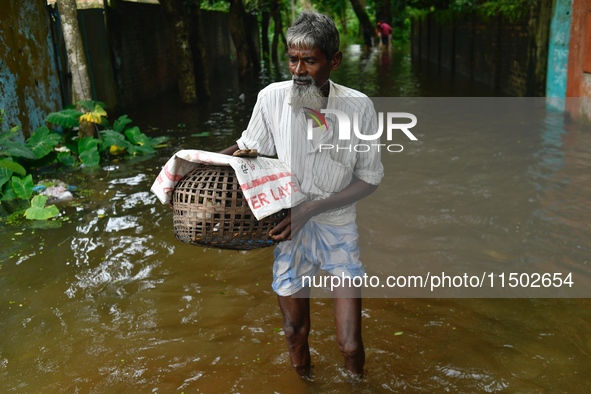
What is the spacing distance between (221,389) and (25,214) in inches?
140

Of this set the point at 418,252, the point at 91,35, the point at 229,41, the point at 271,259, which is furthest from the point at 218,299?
the point at 229,41

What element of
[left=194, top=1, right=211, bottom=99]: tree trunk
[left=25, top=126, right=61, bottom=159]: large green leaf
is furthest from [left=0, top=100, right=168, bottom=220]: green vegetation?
[left=194, top=1, right=211, bottom=99]: tree trunk

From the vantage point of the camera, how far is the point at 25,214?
5941 mm

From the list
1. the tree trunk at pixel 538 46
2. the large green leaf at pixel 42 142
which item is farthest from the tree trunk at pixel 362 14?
the large green leaf at pixel 42 142

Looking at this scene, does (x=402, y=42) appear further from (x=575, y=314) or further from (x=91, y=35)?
(x=575, y=314)

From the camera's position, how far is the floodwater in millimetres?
3371

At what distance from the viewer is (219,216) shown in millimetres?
2555

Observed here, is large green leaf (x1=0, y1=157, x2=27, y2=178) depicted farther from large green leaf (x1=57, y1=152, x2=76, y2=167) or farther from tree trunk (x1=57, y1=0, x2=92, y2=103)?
tree trunk (x1=57, y1=0, x2=92, y2=103)

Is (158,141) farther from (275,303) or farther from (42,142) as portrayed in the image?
(275,303)

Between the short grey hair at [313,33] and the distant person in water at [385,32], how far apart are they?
26586mm

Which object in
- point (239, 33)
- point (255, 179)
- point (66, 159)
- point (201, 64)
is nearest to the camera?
point (255, 179)

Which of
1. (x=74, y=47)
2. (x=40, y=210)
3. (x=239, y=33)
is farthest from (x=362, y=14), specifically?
(x=40, y=210)

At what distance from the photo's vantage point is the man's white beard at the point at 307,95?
2613 millimetres

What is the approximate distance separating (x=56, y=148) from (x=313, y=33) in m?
6.39
